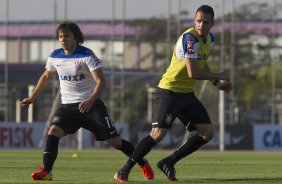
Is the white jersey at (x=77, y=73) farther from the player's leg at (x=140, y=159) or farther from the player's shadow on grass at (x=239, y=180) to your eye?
the player's shadow on grass at (x=239, y=180)

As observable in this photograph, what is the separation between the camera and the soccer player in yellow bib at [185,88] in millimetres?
13336

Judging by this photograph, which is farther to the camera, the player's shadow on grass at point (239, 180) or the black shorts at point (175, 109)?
the player's shadow on grass at point (239, 180)

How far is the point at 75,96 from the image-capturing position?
13.9 metres

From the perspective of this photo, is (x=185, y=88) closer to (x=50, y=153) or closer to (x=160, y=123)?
(x=160, y=123)

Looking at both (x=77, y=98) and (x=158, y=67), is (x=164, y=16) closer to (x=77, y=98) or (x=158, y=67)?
(x=158, y=67)

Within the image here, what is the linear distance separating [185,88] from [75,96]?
144 cm

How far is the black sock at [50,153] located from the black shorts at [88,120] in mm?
208

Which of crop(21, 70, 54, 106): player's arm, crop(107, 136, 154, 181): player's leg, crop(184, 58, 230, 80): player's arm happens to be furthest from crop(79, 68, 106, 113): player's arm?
crop(184, 58, 230, 80): player's arm

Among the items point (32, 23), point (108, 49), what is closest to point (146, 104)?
point (108, 49)

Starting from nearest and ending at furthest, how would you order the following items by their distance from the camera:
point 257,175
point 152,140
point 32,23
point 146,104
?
point 152,140 < point 257,175 < point 146,104 < point 32,23

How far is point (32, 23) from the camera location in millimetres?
44469

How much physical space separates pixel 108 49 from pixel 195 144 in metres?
29.3

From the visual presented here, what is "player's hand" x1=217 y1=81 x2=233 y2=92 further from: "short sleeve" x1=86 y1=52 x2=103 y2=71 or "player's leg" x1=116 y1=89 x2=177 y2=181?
"short sleeve" x1=86 y1=52 x2=103 y2=71

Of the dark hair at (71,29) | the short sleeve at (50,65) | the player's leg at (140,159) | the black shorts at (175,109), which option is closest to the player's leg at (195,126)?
the black shorts at (175,109)
